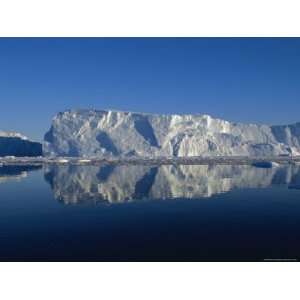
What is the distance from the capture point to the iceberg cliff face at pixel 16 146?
139 metres

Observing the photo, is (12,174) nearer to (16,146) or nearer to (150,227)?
(150,227)

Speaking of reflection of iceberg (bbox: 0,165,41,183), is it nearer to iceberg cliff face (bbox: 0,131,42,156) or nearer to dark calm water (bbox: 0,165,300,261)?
dark calm water (bbox: 0,165,300,261)

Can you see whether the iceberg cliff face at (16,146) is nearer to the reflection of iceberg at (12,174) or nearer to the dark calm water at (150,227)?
the reflection of iceberg at (12,174)

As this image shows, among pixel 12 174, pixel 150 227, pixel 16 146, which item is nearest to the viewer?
pixel 150 227

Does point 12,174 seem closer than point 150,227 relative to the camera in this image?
No

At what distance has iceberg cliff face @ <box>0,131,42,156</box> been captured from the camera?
139 metres

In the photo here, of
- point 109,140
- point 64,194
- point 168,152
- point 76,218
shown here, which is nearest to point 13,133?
point 109,140

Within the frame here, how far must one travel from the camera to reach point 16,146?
141 m

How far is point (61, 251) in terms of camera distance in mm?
15344

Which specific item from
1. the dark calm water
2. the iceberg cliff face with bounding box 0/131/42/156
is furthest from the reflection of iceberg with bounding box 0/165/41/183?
the iceberg cliff face with bounding box 0/131/42/156

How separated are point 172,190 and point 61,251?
20.4 metres

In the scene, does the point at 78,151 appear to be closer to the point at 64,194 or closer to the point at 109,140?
the point at 109,140

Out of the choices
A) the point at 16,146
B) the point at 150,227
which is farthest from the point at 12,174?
the point at 16,146

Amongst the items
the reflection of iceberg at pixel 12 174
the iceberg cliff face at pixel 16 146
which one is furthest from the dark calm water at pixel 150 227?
the iceberg cliff face at pixel 16 146
